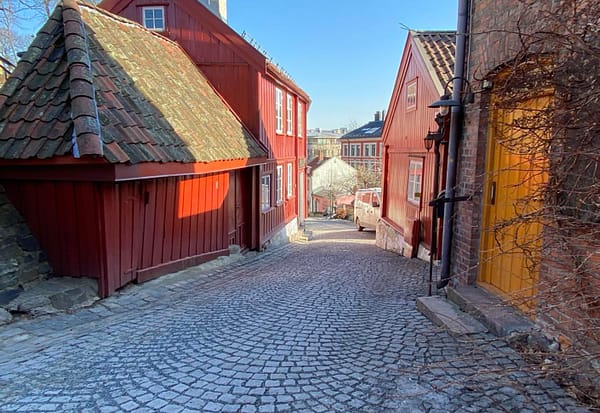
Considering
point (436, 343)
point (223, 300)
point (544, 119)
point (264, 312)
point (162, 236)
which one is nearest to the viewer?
point (544, 119)

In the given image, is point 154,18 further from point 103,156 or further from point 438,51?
point 103,156

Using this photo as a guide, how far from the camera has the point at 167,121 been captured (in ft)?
22.1

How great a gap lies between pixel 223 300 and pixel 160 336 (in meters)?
1.48

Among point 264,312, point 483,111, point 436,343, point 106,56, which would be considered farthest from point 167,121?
point 436,343

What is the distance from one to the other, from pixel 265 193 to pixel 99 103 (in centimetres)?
661

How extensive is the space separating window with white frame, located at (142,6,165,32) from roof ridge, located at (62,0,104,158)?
456cm

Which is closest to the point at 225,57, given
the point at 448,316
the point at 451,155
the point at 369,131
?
the point at 451,155

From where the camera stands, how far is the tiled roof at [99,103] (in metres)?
4.81

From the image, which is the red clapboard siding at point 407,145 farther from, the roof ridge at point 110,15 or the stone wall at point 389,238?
the roof ridge at point 110,15

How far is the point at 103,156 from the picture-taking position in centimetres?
450

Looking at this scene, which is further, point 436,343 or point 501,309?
point 501,309

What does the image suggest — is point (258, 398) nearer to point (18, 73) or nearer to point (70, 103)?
point (70, 103)

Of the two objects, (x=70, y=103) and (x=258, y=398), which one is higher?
(x=70, y=103)

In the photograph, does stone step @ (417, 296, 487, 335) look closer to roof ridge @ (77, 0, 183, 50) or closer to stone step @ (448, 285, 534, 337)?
stone step @ (448, 285, 534, 337)
